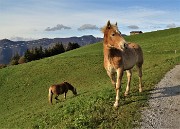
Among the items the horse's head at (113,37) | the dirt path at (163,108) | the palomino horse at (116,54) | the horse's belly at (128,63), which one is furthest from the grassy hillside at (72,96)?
the horse's head at (113,37)

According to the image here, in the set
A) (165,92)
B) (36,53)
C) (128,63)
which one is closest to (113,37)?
(128,63)

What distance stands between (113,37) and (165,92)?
5673 millimetres

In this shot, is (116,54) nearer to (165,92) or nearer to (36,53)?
(165,92)

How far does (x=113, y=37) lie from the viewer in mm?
13430

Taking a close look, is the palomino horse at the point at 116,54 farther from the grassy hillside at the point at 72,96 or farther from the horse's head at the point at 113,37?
the grassy hillside at the point at 72,96

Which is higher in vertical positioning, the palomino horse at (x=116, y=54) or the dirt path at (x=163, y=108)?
the palomino horse at (x=116, y=54)

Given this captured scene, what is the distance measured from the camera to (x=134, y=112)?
539 inches

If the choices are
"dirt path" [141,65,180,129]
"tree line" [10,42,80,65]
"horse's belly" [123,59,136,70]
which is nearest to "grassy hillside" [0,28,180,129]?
"dirt path" [141,65,180,129]

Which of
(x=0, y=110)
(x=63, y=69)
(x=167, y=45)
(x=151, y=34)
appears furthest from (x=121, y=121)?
(x=151, y=34)

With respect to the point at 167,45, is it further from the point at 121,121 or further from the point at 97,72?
the point at 121,121

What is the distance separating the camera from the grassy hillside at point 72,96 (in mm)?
13641

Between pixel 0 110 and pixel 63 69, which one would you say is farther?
pixel 63 69

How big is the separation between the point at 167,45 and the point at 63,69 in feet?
80.8

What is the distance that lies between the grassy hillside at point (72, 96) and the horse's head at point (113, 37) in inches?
108
